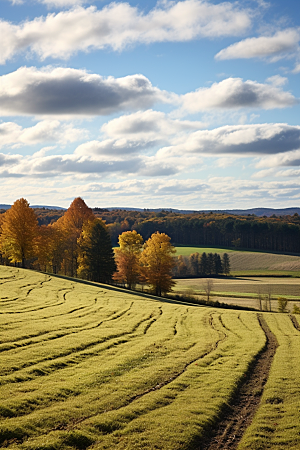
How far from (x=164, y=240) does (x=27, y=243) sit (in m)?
24.1

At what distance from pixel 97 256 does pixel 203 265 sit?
221ft

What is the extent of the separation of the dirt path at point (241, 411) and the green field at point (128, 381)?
0.28 m

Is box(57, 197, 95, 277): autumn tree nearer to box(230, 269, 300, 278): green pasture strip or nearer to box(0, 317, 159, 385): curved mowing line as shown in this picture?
box(0, 317, 159, 385): curved mowing line

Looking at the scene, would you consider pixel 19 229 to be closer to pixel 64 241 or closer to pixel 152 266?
pixel 64 241

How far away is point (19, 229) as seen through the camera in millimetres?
61625

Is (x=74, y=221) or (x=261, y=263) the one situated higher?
(x=74, y=221)

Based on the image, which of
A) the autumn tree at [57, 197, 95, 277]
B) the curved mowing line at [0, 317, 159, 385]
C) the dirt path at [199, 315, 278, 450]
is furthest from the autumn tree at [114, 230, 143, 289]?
the dirt path at [199, 315, 278, 450]

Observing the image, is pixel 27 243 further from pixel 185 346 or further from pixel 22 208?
pixel 185 346

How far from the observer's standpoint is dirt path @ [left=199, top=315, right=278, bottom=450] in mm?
10898

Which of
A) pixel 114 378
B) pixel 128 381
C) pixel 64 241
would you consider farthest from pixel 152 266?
pixel 128 381

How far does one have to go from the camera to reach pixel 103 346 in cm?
1942

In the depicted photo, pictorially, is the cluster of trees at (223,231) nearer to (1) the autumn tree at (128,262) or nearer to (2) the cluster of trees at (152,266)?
(1) the autumn tree at (128,262)

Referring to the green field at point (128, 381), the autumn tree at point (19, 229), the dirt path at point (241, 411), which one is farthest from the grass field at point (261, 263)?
the dirt path at point (241, 411)

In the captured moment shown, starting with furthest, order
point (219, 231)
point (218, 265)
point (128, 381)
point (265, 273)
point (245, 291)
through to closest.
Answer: point (219, 231) < point (218, 265) < point (265, 273) < point (245, 291) < point (128, 381)
